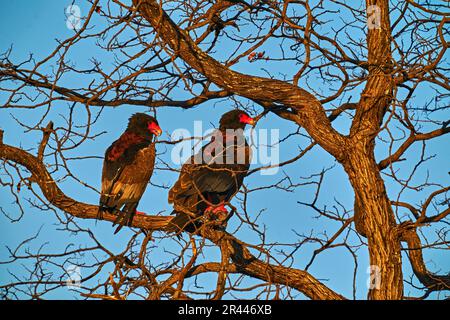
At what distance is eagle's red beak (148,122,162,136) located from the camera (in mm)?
7605

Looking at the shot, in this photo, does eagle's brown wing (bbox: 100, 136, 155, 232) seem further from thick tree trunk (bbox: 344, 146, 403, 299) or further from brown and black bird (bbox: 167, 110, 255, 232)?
thick tree trunk (bbox: 344, 146, 403, 299)

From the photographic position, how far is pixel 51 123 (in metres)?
6.43

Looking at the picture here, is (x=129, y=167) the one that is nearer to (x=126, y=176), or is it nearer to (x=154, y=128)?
(x=126, y=176)

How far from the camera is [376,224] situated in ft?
20.6

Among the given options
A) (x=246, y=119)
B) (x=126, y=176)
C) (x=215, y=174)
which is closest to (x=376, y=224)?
(x=215, y=174)

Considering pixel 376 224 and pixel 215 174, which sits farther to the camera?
pixel 215 174

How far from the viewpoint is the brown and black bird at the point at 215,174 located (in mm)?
6508

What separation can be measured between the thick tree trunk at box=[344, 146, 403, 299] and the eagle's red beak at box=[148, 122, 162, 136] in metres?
2.21

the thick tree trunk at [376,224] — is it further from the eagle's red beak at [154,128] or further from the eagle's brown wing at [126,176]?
the eagle's red beak at [154,128]

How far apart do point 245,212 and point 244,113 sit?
92.5 inches

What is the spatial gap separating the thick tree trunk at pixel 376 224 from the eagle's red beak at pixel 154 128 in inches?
86.8

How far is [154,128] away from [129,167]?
0.63m

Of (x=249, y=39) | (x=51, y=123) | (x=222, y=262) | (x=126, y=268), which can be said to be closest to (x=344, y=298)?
(x=222, y=262)
